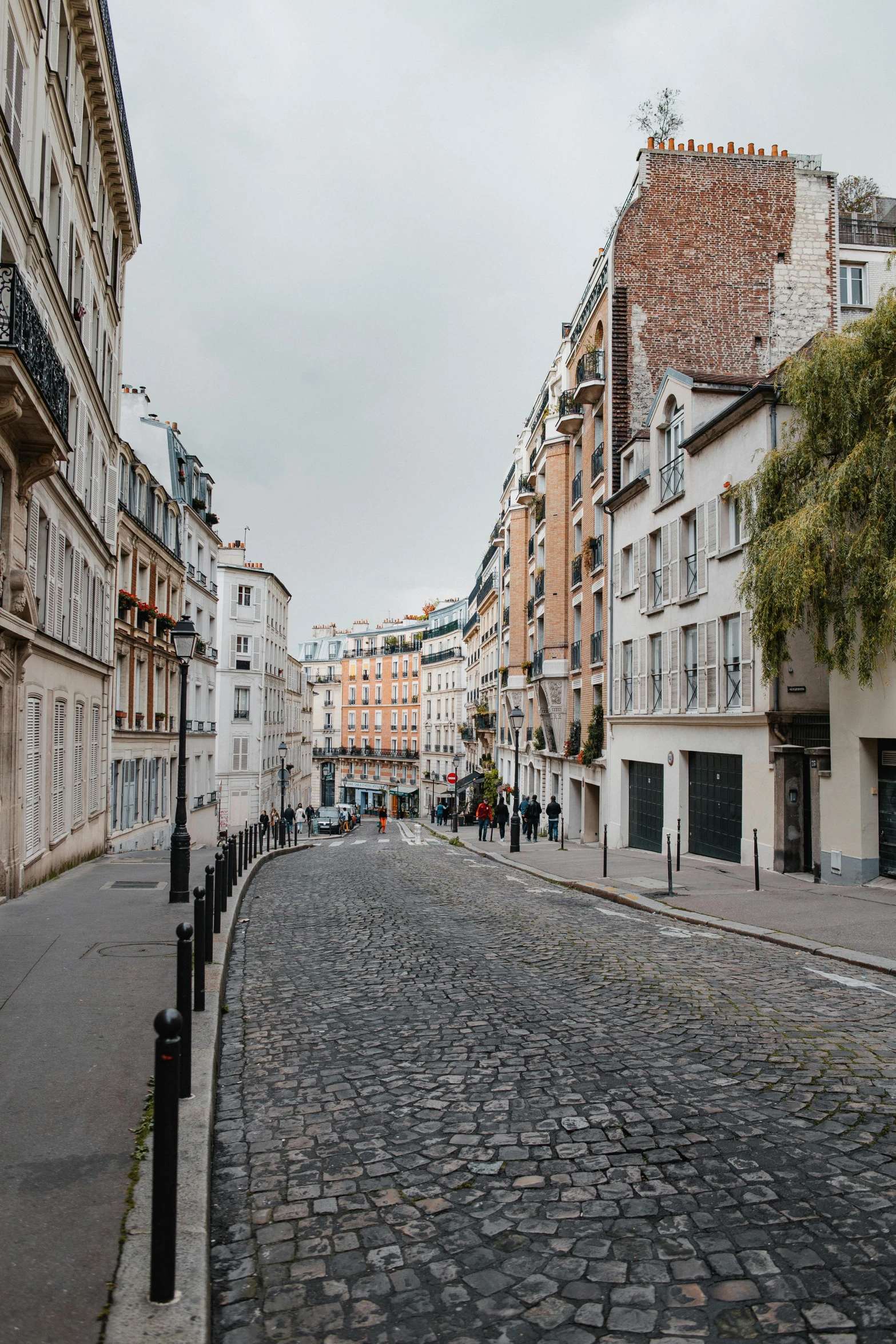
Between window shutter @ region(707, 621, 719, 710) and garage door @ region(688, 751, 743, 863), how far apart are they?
4.11ft

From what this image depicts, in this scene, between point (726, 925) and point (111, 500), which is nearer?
point (726, 925)

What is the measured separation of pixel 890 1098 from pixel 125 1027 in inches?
193

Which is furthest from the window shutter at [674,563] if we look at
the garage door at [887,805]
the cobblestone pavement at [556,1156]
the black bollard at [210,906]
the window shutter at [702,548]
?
the black bollard at [210,906]

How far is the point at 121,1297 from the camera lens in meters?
3.30

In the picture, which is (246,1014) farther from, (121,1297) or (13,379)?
(13,379)

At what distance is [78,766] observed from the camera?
19266 mm

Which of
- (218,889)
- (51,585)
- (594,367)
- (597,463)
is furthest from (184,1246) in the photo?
(597,463)

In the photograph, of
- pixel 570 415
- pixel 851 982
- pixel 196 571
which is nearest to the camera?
pixel 851 982

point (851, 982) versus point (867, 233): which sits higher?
point (867, 233)

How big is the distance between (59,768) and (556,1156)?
14361mm

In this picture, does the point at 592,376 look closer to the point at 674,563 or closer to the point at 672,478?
the point at 672,478

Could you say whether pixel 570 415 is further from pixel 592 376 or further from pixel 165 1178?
pixel 165 1178

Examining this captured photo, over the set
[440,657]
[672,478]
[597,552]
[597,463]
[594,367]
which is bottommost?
[597,552]

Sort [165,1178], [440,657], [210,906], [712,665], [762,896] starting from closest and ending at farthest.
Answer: [165,1178], [210,906], [762,896], [712,665], [440,657]
